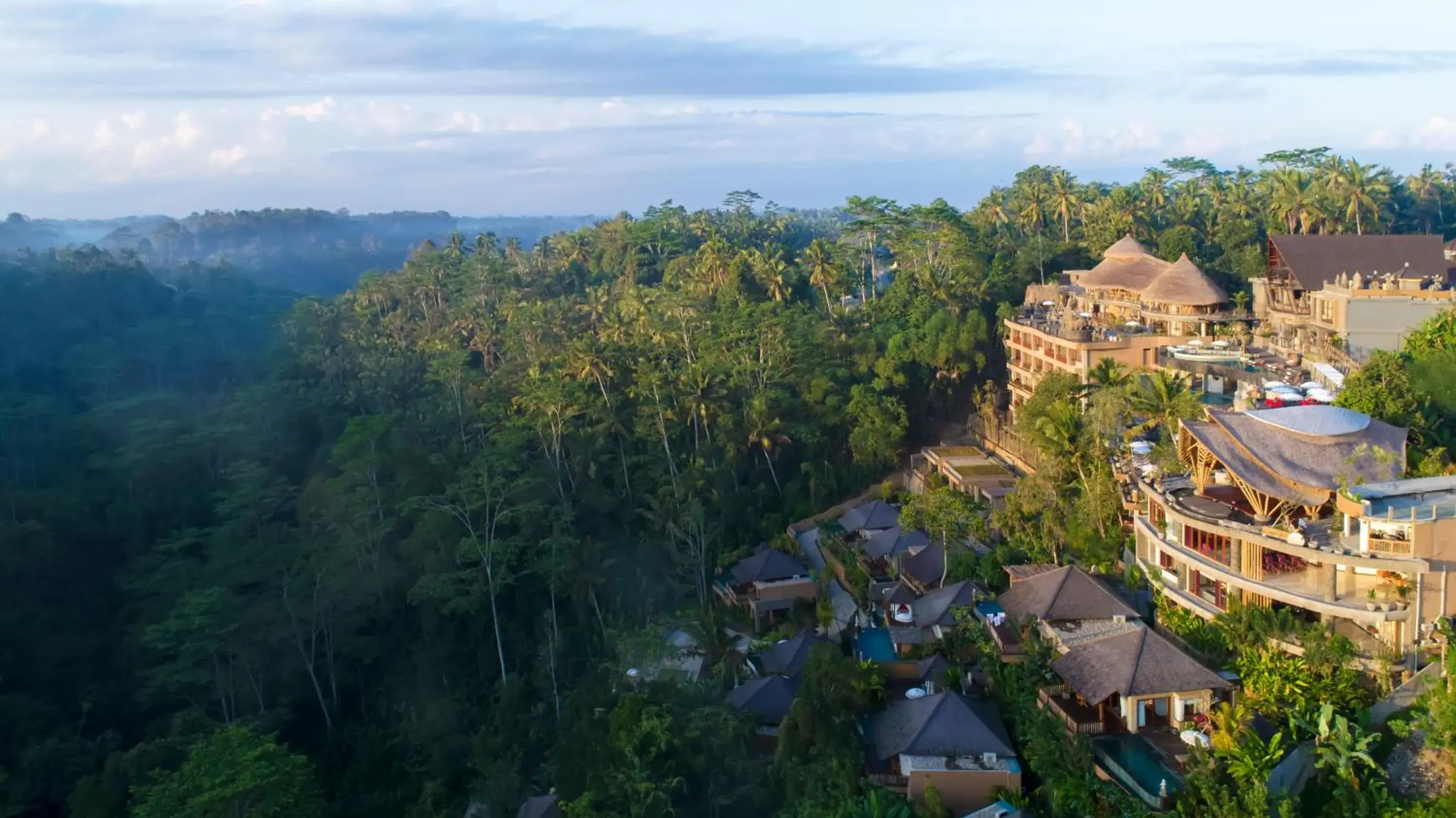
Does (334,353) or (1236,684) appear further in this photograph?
(334,353)

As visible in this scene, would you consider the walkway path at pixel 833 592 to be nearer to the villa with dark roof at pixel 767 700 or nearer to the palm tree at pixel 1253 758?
the villa with dark roof at pixel 767 700

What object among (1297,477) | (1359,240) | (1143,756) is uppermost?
(1359,240)

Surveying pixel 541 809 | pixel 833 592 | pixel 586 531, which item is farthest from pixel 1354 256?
pixel 541 809

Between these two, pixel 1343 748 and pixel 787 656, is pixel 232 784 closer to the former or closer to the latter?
pixel 787 656

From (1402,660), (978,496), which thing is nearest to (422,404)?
(978,496)

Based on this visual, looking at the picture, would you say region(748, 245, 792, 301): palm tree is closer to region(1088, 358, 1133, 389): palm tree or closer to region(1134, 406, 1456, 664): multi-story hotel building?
region(1088, 358, 1133, 389): palm tree

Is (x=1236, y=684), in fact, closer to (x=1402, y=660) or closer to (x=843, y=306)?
(x=1402, y=660)

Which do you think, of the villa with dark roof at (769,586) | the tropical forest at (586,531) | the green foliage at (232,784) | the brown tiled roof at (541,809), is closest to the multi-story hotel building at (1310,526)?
the tropical forest at (586,531)
